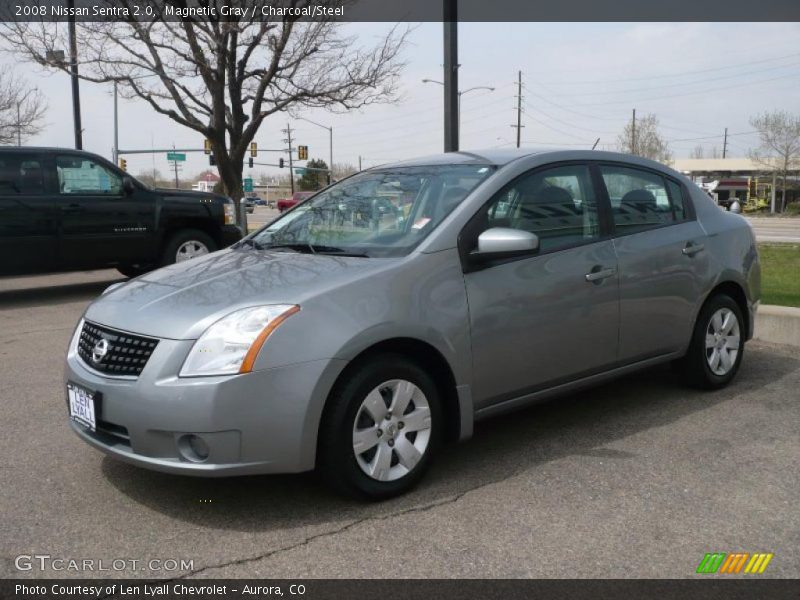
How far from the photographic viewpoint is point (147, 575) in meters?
3.02

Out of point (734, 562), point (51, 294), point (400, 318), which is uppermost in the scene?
point (400, 318)

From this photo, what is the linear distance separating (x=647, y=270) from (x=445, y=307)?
1619 millimetres

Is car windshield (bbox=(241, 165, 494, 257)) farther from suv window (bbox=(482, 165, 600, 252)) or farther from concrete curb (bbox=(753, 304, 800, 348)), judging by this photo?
A: concrete curb (bbox=(753, 304, 800, 348))

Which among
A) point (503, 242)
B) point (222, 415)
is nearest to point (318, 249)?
point (503, 242)

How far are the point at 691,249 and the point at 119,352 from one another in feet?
11.6

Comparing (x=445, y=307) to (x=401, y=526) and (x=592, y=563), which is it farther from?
(x=592, y=563)

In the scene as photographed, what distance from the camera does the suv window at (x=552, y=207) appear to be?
4.27 metres

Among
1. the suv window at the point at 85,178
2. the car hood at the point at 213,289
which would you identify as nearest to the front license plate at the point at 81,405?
the car hood at the point at 213,289

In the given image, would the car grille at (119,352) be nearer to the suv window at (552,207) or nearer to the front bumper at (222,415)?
the front bumper at (222,415)

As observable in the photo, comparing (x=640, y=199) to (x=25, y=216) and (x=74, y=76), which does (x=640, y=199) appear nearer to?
(x=25, y=216)

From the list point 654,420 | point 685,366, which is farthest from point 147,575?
point 685,366

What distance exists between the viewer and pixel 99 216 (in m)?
9.95

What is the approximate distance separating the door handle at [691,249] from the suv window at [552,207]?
79 centimetres

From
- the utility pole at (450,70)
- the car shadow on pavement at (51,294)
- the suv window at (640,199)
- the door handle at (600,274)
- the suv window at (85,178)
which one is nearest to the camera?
the door handle at (600,274)
